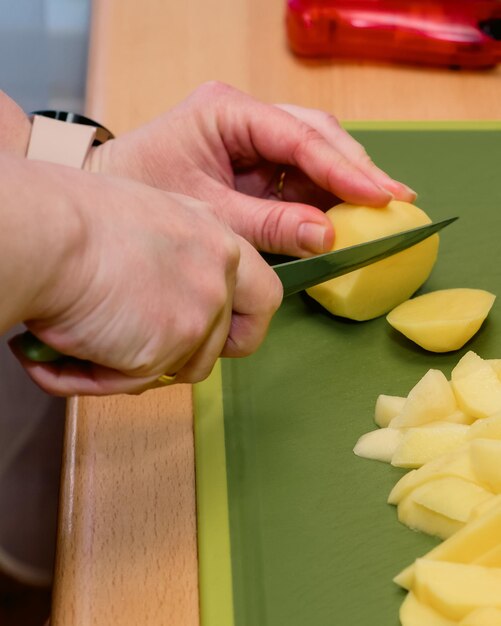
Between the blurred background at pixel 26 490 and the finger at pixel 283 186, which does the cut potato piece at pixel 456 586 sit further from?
the blurred background at pixel 26 490

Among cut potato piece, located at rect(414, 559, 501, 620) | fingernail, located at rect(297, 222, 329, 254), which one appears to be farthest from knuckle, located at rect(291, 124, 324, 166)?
cut potato piece, located at rect(414, 559, 501, 620)

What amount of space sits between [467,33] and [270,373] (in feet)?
2.77

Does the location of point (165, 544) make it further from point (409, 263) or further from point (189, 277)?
point (409, 263)

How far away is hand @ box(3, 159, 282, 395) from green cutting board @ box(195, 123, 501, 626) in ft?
0.69

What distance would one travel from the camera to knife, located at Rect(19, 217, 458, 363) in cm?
116

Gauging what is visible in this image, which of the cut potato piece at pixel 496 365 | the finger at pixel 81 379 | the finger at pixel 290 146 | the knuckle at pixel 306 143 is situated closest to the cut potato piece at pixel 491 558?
the cut potato piece at pixel 496 365

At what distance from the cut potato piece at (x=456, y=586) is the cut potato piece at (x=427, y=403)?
23 cm

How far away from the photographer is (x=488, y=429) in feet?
3.55

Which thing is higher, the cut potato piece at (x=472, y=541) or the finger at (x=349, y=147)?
the finger at (x=349, y=147)

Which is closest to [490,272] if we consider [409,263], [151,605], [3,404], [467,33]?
[409,263]

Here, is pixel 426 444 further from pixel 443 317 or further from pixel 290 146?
pixel 290 146

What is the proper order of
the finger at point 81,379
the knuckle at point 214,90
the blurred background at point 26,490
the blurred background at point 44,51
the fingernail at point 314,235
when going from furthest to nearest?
1. the blurred background at point 44,51
2. the blurred background at point 26,490
3. the knuckle at point 214,90
4. the fingernail at point 314,235
5. the finger at point 81,379

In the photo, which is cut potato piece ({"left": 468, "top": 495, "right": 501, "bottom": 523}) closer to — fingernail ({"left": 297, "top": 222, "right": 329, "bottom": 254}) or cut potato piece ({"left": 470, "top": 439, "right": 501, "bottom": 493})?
cut potato piece ({"left": 470, "top": 439, "right": 501, "bottom": 493})

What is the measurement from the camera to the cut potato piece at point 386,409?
46.6 inches
